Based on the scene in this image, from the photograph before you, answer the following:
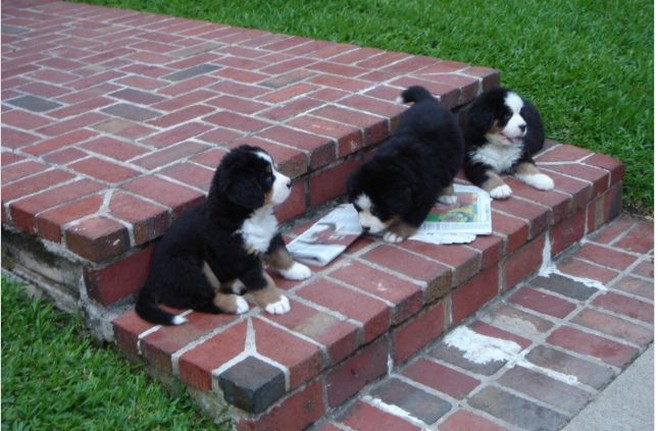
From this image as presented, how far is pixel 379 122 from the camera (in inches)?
158

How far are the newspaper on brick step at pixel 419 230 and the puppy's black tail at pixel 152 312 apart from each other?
64 cm

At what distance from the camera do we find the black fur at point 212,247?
287cm

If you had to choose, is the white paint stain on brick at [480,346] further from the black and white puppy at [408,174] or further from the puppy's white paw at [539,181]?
the puppy's white paw at [539,181]

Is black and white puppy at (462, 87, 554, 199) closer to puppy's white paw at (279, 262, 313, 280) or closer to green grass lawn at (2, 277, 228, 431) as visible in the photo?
puppy's white paw at (279, 262, 313, 280)

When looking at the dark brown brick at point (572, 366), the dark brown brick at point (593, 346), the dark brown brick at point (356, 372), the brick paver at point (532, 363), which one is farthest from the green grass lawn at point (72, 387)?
the dark brown brick at point (593, 346)

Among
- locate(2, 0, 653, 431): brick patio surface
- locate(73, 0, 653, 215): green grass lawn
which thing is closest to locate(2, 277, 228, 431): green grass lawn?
locate(2, 0, 653, 431): brick patio surface

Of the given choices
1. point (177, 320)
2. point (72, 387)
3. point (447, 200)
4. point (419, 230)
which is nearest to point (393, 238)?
point (419, 230)

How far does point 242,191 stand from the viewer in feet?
9.30

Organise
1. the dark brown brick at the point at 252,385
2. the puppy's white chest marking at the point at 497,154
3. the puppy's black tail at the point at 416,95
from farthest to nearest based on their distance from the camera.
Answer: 1. the puppy's white chest marking at the point at 497,154
2. the puppy's black tail at the point at 416,95
3. the dark brown brick at the point at 252,385

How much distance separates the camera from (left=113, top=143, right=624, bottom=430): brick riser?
282cm

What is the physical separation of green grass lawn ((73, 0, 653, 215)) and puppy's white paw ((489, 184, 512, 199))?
37.0 inches

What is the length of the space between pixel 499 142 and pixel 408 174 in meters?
0.83

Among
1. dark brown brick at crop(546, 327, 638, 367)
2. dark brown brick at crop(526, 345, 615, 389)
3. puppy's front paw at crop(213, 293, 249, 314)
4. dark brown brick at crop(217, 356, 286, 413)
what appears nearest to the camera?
dark brown brick at crop(217, 356, 286, 413)

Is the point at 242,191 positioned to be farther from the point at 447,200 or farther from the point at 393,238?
the point at 447,200
